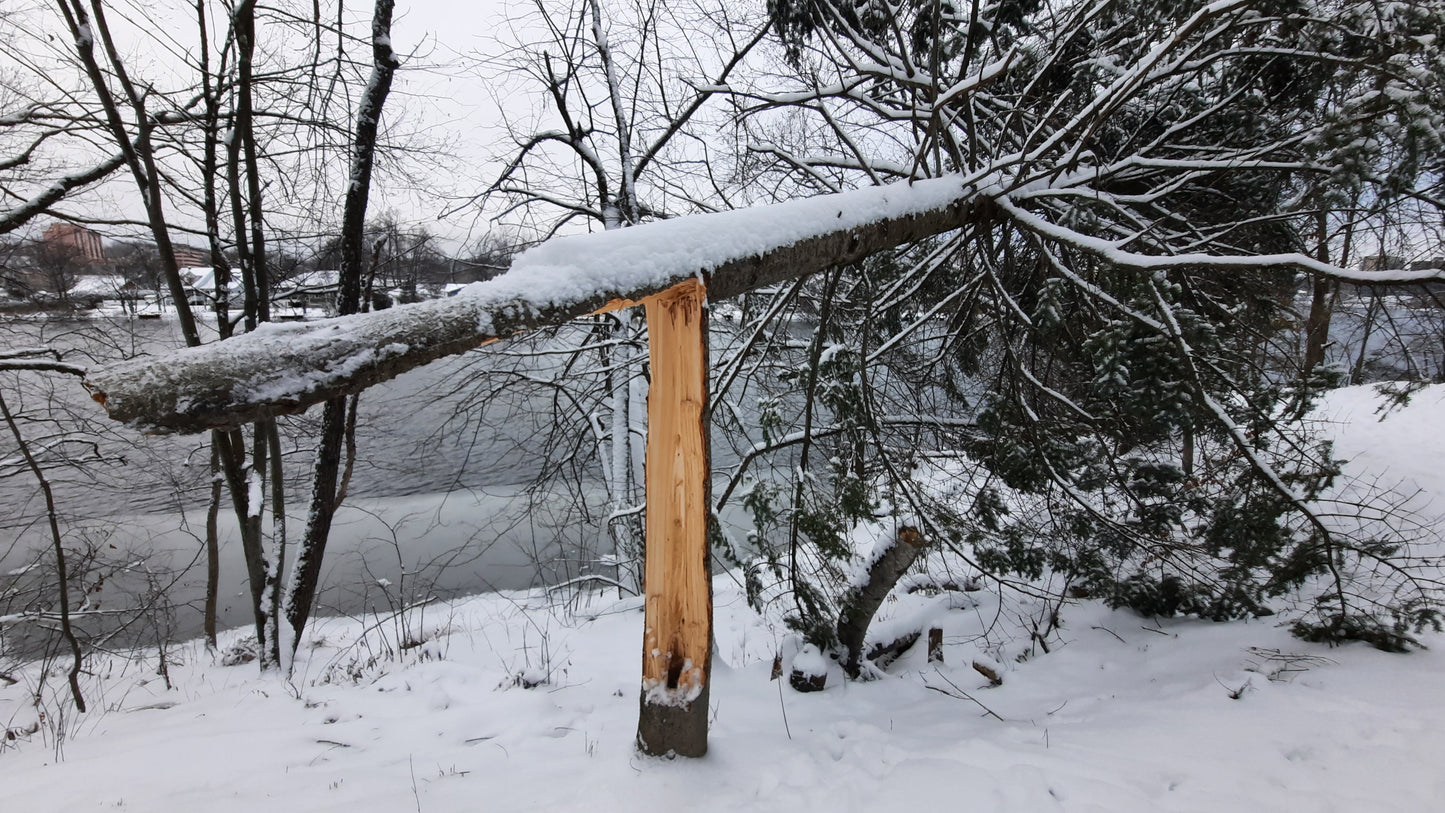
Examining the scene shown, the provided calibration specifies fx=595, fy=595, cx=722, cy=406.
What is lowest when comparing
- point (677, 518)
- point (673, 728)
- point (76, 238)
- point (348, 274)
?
point (673, 728)

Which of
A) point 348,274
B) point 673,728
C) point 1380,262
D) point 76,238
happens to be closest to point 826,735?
point 673,728

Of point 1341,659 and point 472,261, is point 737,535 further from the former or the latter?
point 1341,659

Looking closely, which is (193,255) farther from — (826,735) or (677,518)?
(826,735)

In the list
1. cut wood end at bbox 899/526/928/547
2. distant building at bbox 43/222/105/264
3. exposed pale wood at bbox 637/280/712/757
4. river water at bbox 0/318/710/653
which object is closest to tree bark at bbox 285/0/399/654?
river water at bbox 0/318/710/653

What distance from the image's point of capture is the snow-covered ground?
2.36 m

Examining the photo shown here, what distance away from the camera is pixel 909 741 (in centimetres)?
295

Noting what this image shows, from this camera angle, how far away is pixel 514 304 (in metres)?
1.73

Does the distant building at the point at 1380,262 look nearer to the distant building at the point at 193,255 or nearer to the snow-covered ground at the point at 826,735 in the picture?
the snow-covered ground at the point at 826,735

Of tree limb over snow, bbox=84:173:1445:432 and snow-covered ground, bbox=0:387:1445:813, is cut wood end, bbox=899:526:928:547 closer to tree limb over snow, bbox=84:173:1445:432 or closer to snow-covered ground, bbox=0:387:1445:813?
snow-covered ground, bbox=0:387:1445:813

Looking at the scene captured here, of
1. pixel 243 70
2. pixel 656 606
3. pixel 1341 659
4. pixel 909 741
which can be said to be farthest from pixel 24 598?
pixel 1341 659

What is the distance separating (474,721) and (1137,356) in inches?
165

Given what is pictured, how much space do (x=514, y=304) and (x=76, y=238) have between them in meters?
7.99

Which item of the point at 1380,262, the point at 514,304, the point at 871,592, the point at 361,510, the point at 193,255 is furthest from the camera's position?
the point at 361,510

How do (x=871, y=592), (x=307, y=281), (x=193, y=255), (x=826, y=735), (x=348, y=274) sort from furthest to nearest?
(x=307, y=281) < (x=193, y=255) < (x=348, y=274) < (x=871, y=592) < (x=826, y=735)
